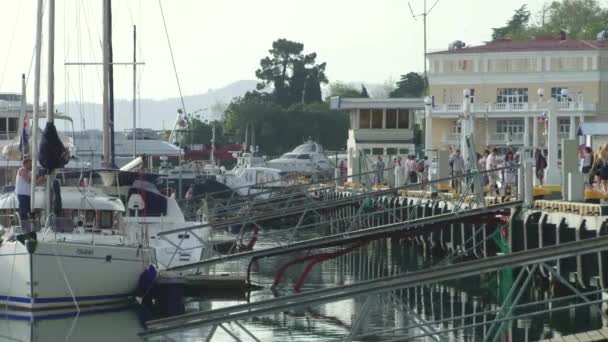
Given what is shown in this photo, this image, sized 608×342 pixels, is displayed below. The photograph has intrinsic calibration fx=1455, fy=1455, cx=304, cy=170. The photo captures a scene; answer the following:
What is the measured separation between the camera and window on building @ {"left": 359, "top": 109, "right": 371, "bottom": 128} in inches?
3684

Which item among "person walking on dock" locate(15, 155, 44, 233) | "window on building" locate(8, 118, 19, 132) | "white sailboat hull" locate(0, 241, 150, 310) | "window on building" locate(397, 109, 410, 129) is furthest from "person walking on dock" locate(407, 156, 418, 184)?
"window on building" locate(397, 109, 410, 129)

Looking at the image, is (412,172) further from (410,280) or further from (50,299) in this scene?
(410,280)

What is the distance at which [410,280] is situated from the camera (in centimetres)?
1485

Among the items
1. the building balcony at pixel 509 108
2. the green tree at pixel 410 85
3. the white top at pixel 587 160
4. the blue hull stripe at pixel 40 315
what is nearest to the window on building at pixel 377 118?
the building balcony at pixel 509 108

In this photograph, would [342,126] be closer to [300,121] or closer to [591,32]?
[300,121]

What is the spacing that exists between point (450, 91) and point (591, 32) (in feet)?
119

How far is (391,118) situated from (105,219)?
61009 mm

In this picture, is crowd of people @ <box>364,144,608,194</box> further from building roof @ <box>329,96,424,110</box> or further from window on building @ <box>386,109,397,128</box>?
window on building @ <box>386,109,397,128</box>

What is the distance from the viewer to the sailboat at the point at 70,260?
1187 inches

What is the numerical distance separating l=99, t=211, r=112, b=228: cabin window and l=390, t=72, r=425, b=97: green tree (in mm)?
130411

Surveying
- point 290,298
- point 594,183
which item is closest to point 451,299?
point 594,183

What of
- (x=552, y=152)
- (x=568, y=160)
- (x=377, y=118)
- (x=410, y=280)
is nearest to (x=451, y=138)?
(x=377, y=118)

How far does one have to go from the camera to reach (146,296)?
32.5 metres

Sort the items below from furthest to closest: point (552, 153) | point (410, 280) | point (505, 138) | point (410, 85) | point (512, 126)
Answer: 1. point (410, 85)
2. point (512, 126)
3. point (505, 138)
4. point (552, 153)
5. point (410, 280)
